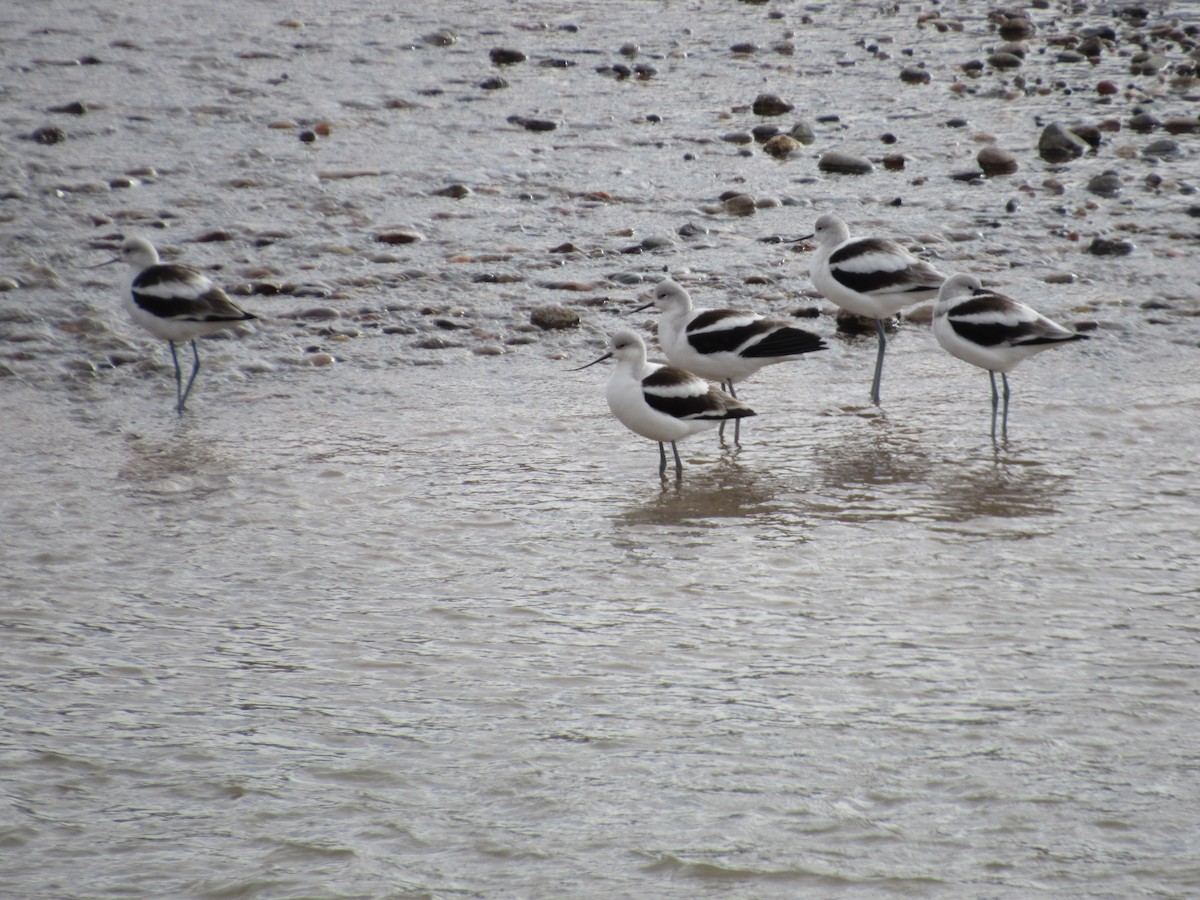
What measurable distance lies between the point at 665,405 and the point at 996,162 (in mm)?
6879

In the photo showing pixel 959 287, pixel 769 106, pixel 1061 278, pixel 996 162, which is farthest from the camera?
pixel 769 106

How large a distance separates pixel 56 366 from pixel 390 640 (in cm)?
464

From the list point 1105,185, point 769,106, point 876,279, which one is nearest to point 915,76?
point 769,106

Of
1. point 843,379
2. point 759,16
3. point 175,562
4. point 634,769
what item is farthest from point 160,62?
point 634,769

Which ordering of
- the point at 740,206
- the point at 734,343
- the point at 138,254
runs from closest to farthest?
the point at 734,343, the point at 138,254, the point at 740,206

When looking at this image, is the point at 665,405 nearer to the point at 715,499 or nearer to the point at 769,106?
the point at 715,499

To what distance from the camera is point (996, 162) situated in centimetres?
1348

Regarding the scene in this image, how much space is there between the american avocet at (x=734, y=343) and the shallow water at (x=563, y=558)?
0.37 m

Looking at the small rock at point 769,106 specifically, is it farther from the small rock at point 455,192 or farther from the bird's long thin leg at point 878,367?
the bird's long thin leg at point 878,367

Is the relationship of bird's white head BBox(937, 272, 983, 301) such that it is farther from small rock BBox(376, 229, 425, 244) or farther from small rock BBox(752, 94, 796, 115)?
small rock BBox(752, 94, 796, 115)

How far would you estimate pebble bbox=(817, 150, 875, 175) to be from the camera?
13594mm

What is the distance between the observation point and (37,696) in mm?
5309

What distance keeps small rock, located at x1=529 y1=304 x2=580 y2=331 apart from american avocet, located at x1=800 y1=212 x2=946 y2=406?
1.66 m

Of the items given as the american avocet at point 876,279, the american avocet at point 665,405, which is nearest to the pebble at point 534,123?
the american avocet at point 876,279
